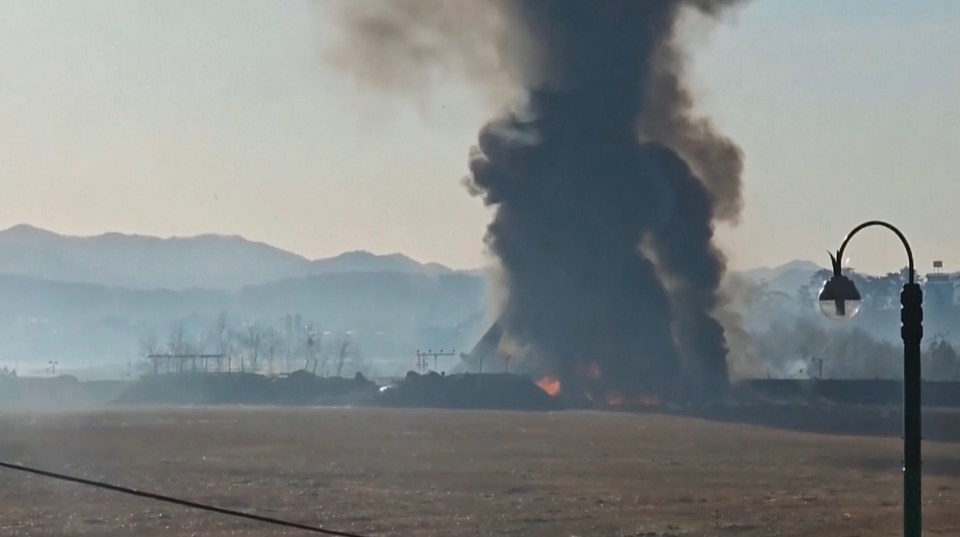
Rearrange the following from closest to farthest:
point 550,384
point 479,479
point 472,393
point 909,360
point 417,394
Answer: point 909,360, point 479,479, point 472,393, point 550,384, point 417,394

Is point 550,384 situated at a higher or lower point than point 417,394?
higher

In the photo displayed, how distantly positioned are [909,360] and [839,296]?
1484mm

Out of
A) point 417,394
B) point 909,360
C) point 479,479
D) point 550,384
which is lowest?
point 479,479

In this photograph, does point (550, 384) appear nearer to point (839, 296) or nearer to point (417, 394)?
point (417, 394)

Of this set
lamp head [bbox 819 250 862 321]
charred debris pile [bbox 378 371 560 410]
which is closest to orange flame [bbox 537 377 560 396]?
charred debris pile [bbox 378 371 560 410]

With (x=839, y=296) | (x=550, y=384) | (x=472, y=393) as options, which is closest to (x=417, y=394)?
(x=472, y=393)

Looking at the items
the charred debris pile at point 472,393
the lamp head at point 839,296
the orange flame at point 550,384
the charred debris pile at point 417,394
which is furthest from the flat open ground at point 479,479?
the lamp head at point 839,296

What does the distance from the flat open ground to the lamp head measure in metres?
36.4

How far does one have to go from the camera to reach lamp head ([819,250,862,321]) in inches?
987

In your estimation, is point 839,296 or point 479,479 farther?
point 479,479

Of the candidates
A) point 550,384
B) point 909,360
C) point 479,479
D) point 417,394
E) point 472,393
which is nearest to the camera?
point 909,360

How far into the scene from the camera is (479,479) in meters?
83.0

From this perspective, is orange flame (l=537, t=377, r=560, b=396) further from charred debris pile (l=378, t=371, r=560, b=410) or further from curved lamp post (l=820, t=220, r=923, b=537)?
curved lamp post (l=820, t=220, r=923, b=537)

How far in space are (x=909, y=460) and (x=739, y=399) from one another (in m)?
145
